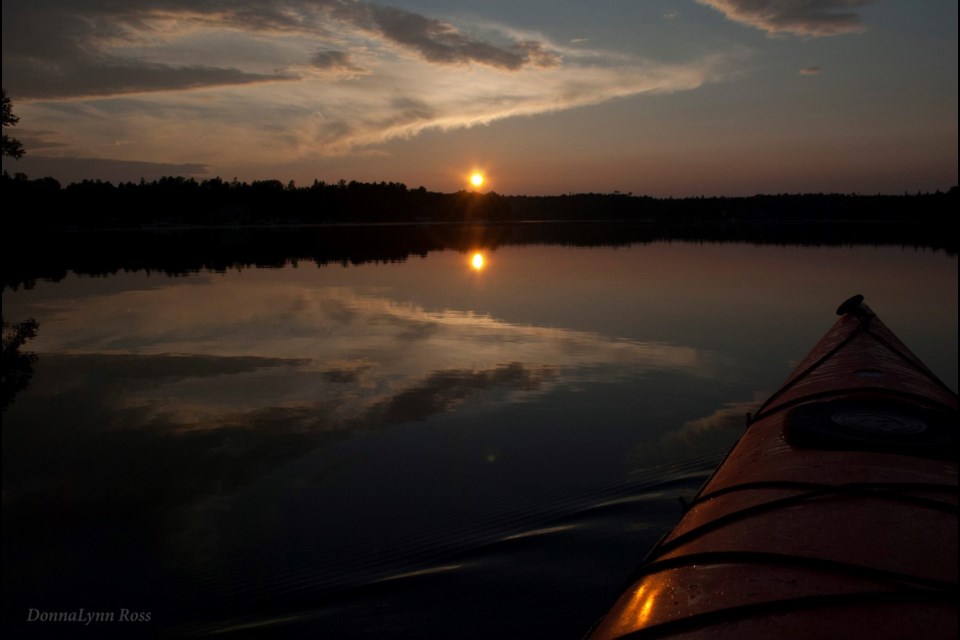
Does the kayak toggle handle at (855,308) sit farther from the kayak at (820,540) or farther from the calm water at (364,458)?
the kayak at (820,540)

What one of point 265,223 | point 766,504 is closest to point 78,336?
point 766,504

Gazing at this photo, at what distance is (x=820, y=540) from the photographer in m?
2.87

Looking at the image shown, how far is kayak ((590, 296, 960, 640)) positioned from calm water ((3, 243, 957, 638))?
1.41m

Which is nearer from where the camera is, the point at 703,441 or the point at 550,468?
the point at 550,468

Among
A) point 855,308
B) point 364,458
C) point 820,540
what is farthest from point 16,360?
point 855,308

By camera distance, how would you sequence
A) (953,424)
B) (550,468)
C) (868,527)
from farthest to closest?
(550,468), (953,424), (868,527)

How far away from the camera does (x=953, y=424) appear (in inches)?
155

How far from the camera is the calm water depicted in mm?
4516

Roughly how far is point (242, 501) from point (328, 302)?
1279cm

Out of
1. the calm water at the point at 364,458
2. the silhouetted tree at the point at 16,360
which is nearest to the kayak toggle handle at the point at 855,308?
the calm water at the point at 364,458

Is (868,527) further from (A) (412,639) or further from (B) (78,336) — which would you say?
(B) (78,336)

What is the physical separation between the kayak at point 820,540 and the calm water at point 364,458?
141 centimetres

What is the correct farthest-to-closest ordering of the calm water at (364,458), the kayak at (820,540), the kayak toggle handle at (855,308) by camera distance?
the kayak toggle handle at (855,308) → the calm water at (364,458) → the kayak at (820,540)

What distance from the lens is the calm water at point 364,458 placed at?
452cm
